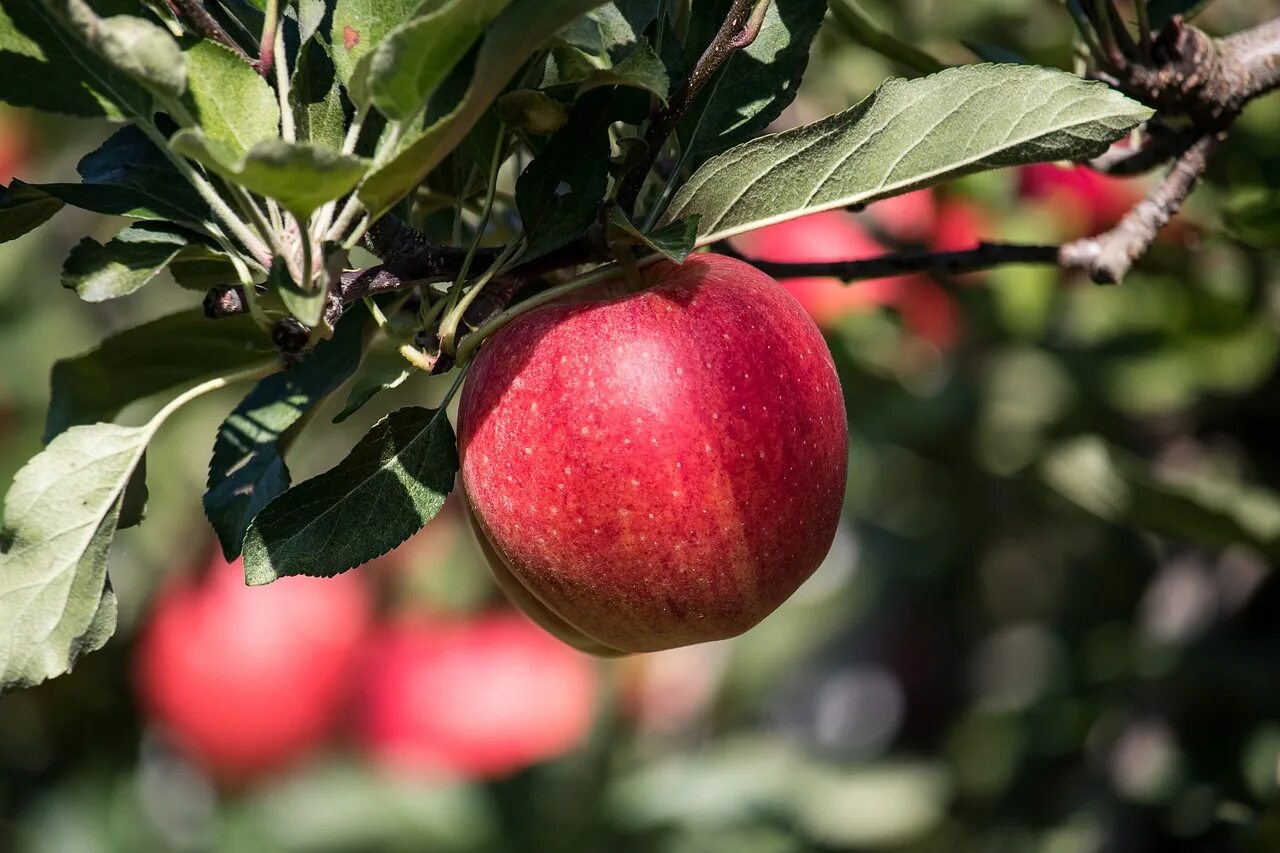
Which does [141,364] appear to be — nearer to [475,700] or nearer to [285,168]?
[285,168]

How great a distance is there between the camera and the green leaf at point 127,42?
0.43 meters

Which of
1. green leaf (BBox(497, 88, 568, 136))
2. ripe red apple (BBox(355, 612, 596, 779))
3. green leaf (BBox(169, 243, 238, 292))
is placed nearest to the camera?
green leaf (BBox(497, 88, 568, 136))

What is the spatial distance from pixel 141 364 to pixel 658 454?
359 millimetres

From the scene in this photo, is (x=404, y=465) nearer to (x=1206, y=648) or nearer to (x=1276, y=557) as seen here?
(x=1276, y=557)

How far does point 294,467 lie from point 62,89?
1454 mm

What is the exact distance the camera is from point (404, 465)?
1.94 ft

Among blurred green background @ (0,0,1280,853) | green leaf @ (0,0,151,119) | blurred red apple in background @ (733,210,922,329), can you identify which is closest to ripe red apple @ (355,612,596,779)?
blurred green background @ (0,0,1280,853)

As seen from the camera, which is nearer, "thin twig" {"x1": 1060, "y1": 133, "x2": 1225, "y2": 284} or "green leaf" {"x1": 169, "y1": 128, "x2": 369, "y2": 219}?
"green leaf" {"x1": 169, "y1": 128, "x2": 369, "y2": 219}

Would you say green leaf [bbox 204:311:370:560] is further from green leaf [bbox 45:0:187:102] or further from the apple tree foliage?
green leaf [bbox 45:0:187:102]

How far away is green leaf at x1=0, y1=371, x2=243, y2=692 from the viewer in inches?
23.2

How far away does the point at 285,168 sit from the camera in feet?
1.45

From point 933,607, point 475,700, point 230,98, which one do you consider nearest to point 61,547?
point 230,98

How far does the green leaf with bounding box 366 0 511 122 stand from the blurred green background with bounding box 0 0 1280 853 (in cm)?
45

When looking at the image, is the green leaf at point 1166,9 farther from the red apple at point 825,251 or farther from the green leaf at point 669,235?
the red apple at point 825,251
